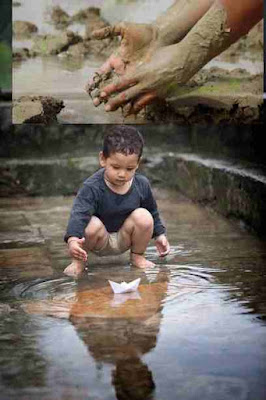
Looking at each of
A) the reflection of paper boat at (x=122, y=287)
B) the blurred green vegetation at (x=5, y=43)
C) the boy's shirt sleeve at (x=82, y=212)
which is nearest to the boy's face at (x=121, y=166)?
the boy's shirt sleeve at (x=82, y=212)

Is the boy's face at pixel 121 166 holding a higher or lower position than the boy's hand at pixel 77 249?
higher

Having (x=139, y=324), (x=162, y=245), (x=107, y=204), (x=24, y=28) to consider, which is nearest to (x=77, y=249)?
(x=107, y=204)

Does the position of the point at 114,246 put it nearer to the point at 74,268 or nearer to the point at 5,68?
the point at 74,268

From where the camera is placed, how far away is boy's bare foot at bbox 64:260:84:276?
343cm

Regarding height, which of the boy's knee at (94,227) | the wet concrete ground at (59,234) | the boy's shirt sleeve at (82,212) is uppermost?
the boy's shirt sleeve at (82,212)

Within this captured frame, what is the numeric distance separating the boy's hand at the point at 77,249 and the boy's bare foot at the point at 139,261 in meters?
0.32

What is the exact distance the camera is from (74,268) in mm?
3455

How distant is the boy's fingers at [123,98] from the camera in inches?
219

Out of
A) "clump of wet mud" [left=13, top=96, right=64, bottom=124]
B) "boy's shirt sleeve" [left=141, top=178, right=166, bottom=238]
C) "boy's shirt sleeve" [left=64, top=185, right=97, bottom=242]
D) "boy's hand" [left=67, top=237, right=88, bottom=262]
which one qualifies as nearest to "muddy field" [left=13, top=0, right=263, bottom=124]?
"clump of wet mud" [left=13, top=96, right=64, bottom=124]

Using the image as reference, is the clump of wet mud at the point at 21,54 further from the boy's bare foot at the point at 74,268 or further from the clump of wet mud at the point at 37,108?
the boy's bare foot at the point at 74,268

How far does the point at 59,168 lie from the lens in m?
6.06

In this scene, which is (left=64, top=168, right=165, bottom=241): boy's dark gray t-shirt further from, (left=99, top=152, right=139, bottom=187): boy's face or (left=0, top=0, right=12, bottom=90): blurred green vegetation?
(left=0, top=0, right=12, bottom=90): blurred green vegetation

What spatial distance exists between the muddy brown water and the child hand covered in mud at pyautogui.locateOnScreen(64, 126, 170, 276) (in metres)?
0.10

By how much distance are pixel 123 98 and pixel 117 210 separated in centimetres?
220
